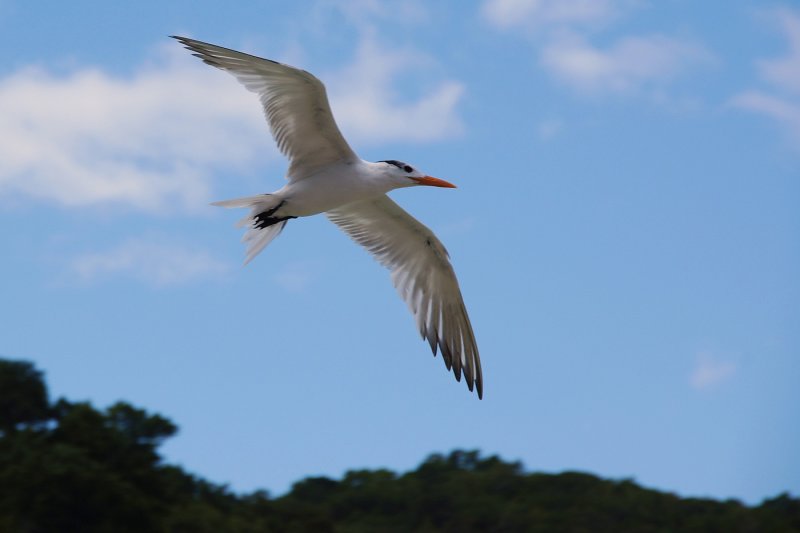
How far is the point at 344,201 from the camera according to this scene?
459 inches

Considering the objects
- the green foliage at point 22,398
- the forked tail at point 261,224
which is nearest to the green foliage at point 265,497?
the green foliage at point 22,398

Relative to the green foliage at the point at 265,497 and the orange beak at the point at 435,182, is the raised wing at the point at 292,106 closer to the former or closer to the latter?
the orange beak at the point at 435,182

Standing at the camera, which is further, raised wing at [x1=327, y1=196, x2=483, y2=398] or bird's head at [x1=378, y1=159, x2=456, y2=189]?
raised wing at [x1=327, y1=196, x2=483, y2=398]

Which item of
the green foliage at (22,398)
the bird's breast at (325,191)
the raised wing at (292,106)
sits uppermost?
the green foliage at (22,398)

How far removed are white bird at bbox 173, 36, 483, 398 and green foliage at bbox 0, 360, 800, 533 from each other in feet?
30.3

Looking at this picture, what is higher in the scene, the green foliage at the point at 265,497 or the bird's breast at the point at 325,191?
the green foliage at the point at 265,497

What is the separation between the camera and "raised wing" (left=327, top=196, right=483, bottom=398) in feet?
41.7

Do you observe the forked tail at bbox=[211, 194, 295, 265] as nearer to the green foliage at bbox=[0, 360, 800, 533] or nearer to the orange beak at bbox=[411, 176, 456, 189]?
the orange beak at bbox=[411, 176, 456, 189]

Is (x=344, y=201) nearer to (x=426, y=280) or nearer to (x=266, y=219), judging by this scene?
(x=266, y=219)

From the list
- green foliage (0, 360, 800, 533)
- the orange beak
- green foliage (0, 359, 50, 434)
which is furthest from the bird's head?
green foliage (0, 359, 50, 434)

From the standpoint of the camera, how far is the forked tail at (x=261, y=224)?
37.6ft

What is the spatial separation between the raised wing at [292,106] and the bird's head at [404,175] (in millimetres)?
316

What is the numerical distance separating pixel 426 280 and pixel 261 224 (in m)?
2.07

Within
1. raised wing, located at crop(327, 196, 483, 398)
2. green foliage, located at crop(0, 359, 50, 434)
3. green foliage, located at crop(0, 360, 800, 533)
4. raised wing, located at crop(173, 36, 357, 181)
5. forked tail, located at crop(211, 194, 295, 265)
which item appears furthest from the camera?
green foliage, located at crop(0, 359, 50, 434)
